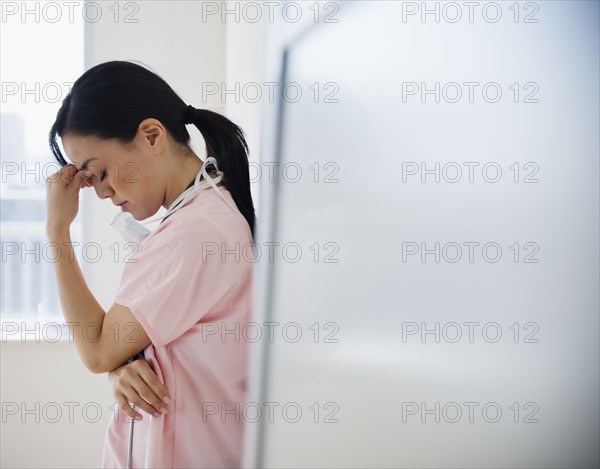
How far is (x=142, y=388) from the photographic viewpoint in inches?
32.0

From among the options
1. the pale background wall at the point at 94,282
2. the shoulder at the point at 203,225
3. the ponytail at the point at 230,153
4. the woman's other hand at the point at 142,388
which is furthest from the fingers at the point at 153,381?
the pale background wall at the point at 94,282

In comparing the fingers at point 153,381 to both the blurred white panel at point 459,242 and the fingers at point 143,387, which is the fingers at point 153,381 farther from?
the blurred white panel at point 459,242

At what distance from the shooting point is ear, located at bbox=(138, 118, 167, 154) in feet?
3.05

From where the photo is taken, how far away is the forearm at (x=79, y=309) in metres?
0.86

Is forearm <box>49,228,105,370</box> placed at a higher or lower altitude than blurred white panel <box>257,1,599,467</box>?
lower

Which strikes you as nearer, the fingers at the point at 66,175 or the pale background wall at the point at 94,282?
the fingers at the point at 66,175

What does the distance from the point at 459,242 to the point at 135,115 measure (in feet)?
2.50

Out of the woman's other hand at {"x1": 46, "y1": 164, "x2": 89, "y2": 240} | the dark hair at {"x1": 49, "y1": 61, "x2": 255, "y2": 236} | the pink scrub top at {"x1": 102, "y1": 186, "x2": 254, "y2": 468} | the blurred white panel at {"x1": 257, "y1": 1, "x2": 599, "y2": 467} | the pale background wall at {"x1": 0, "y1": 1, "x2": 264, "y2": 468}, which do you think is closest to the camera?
the blurred white panel at {"x1": 257, "y1": 1, "x2": 599, "y2": 467}

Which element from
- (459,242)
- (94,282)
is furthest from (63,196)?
(94,282)

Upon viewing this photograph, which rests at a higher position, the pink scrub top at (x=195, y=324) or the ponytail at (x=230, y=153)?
the ponytail at (x=230, y=153)

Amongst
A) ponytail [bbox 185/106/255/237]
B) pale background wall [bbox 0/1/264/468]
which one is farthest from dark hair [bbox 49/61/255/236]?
pale background wall [bbox 0/1/264/468]

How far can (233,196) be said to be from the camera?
954mm

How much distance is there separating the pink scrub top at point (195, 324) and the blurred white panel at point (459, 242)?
0.43 m

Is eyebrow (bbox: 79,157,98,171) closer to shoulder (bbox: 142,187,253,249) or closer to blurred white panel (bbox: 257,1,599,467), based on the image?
shoulder (bbox: 142,187,253,249)
